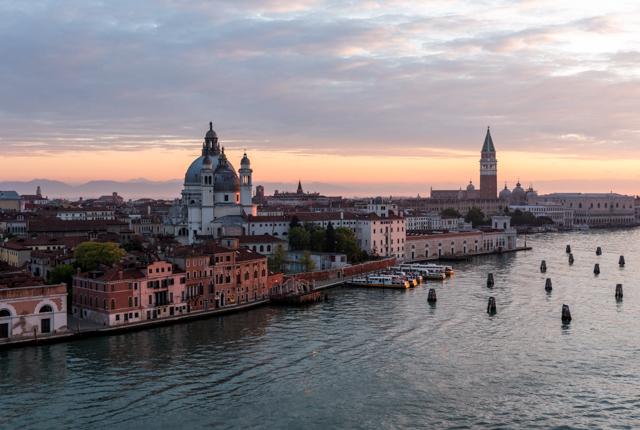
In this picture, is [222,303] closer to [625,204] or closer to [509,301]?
[509,301]

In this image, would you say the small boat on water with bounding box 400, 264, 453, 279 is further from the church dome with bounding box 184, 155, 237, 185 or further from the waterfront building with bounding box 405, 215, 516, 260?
the church dome with bounding box 184, 155, 237, 185

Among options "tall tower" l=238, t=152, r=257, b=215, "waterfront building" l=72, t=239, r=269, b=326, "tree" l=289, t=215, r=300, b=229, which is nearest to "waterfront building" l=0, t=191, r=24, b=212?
"tall tower" l=238, t=152, r=257, b=215

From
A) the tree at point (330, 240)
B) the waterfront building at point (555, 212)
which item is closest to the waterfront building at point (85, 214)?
the tree at point (330, 240)

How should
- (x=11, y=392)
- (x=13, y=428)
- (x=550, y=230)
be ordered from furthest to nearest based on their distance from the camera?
(x=550, y=230), (x=11, y=392), (x=13, y=428)

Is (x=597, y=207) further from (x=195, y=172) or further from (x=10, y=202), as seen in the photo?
(x=10, y=202)

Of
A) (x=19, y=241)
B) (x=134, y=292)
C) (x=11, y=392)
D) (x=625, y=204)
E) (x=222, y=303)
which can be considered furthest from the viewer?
(x=625, y=204)

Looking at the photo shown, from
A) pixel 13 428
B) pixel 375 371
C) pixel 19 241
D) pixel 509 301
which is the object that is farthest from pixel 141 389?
pixel 19 241

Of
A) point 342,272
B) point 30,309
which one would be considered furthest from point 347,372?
point 342,272

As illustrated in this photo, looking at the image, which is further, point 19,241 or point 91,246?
point 19,241
